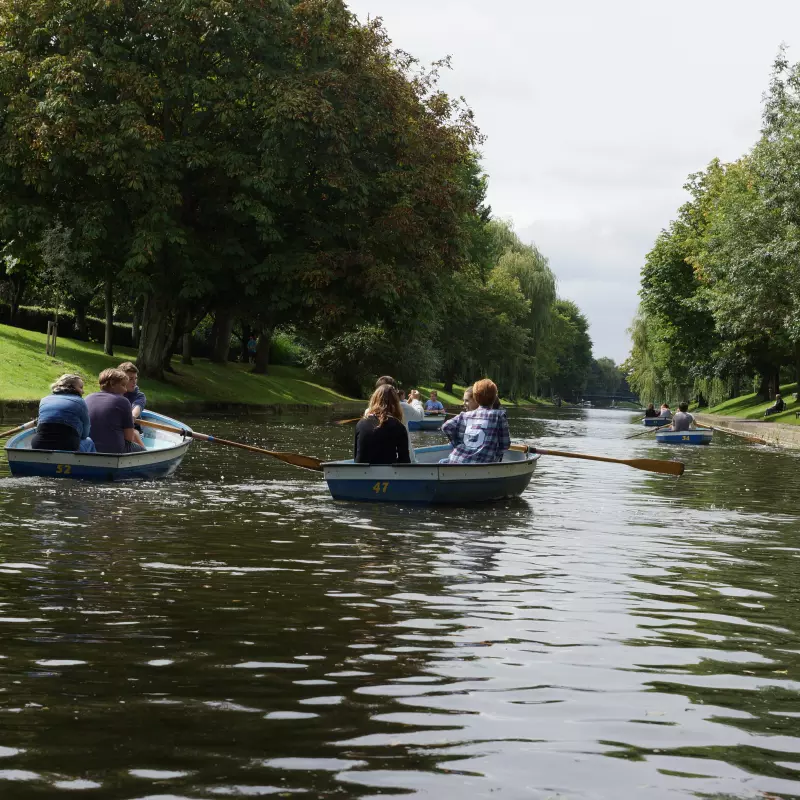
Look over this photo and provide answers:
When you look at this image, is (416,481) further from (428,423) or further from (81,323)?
(81,323)

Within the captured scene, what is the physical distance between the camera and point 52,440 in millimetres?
15062

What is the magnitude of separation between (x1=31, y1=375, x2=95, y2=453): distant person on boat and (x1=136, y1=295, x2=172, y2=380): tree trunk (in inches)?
1006

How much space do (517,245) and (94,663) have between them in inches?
2995

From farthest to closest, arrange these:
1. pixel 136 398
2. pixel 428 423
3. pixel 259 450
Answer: pixel 428 423
pixel 136 398
pixel 259 450

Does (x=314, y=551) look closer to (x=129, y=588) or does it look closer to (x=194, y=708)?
(x=129, y=588)

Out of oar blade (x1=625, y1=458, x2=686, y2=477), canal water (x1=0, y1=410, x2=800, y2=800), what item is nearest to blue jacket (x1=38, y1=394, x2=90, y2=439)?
canal water (x1=0, y1=410, x2=800, y2=800)

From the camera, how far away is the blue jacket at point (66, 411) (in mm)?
14938

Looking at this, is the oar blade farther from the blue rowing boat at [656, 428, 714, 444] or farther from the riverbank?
the riverbank

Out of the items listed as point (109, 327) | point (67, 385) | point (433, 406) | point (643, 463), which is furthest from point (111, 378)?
point (109, 327)

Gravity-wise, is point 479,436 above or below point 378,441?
above

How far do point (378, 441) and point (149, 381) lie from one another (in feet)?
86.7

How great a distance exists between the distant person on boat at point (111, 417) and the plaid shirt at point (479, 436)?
4.38 m

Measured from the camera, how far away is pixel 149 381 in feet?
130

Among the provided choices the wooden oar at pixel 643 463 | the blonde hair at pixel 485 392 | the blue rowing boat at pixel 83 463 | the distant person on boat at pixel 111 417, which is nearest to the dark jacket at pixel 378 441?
the blonde hair at pixel 485 392
